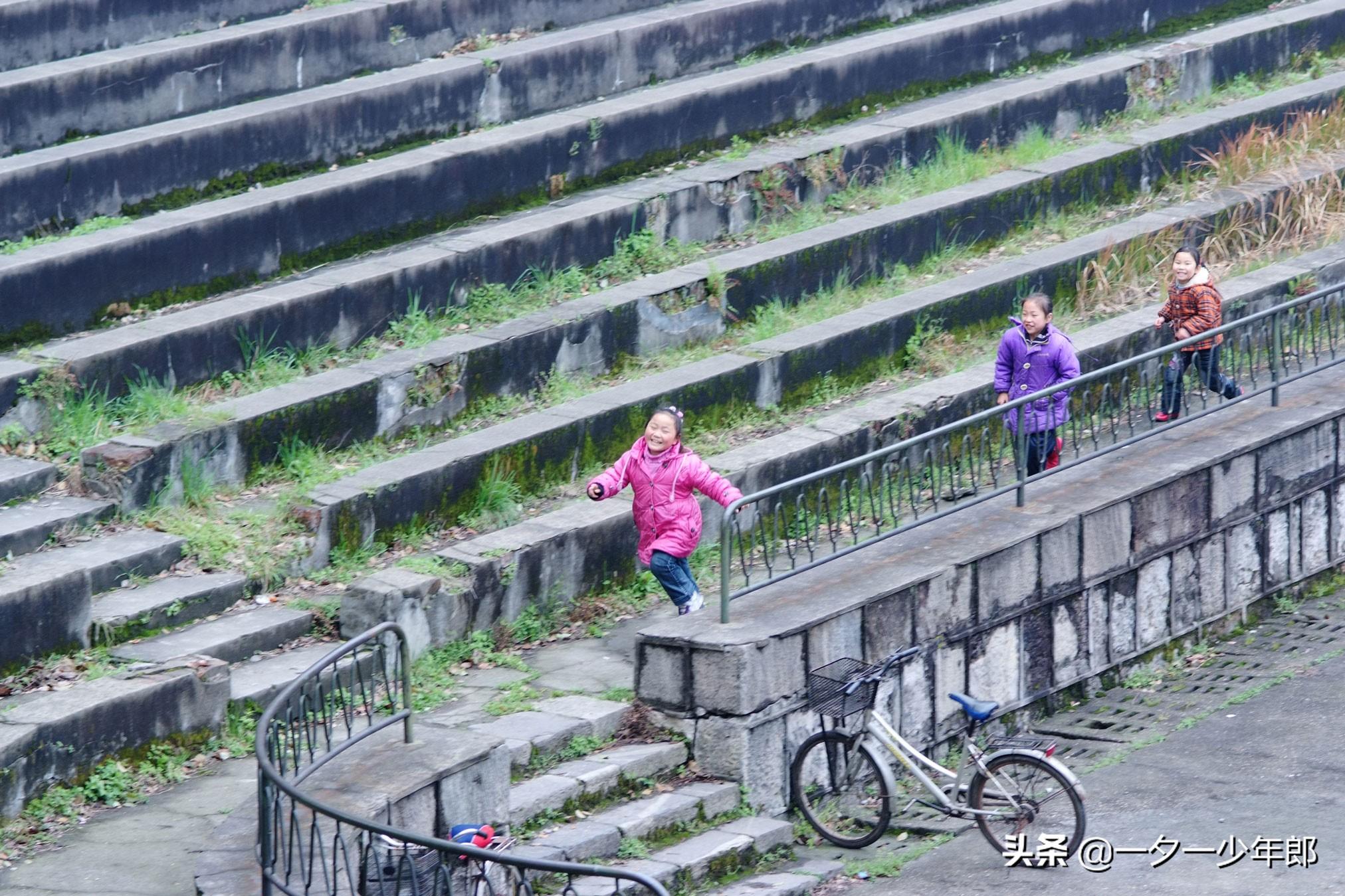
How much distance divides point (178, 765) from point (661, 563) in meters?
2.46

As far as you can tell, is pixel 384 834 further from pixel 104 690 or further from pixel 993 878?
pixel 993 878

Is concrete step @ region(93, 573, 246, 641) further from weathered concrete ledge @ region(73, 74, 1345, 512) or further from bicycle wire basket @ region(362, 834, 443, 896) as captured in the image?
bicycle wire basket @ region(362, 834, 443, 896)

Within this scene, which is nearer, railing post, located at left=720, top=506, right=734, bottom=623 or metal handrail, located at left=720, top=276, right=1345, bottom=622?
railing post, located at left=720, top=506, right=734, bottom=623

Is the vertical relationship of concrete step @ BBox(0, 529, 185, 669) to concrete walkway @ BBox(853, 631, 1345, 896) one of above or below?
above

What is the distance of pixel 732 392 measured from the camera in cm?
1176

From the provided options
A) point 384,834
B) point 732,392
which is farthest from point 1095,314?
point 384,834

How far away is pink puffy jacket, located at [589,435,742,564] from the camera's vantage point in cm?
912

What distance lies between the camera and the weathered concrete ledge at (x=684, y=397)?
10.1 m

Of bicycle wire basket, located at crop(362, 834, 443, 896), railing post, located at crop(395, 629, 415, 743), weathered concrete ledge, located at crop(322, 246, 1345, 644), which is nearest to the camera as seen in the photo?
bicycle wire basket, located at crop(362, 834, 443, 896)

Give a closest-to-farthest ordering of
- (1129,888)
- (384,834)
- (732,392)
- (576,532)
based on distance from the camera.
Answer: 1. (384,834)
2. (1129,888)
3. (576,532)
4. (732,392)

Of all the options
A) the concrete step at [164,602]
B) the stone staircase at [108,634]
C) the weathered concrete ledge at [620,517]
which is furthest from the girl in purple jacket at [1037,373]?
the concrete step at [164,602]

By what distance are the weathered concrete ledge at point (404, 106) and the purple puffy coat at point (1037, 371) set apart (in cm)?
532

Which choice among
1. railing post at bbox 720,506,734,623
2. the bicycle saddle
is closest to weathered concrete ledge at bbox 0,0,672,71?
railing post at bbox 720,506,734,623

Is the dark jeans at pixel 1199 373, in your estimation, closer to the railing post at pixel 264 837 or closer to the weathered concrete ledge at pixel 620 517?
the weathered concrete ledge at pixel 620 517
